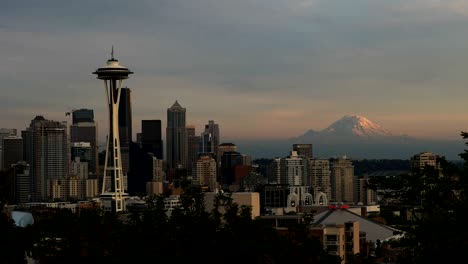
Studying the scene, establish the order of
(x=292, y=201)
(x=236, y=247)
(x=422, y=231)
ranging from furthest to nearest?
(x=292, y=201)
(x=236, y=247)
(x=422, y=231)

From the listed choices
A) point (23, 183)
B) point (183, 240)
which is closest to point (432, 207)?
point (183, 240)

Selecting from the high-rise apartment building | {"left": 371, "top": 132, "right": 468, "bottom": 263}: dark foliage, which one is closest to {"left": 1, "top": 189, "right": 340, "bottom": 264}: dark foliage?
{"left": 371, "top": 132, "right": 468, "bottom": 263}: dark foliage

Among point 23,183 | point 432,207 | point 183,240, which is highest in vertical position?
point 432,207

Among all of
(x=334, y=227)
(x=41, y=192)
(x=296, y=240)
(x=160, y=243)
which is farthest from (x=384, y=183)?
→ (x=41, y=192)

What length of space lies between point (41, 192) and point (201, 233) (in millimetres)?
179496

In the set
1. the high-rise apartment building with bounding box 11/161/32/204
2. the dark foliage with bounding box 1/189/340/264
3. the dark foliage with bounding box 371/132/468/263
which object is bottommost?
the high-rise apartment building with bounding box 11/161/32/204

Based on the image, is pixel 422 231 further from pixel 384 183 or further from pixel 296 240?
pixel 296 240

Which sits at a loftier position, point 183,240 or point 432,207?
point 432,207

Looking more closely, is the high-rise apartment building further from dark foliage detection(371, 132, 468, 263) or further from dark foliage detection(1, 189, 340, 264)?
dark foliage detection(371, 132, 468, 263)

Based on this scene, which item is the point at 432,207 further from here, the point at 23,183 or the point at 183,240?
the point at 23,183

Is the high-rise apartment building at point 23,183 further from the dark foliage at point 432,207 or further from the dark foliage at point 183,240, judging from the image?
the dark foliage at point 432,207

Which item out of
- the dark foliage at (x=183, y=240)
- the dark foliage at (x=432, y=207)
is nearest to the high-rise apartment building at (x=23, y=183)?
the dark foliage at (x=183, y=240)

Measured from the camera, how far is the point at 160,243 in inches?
853

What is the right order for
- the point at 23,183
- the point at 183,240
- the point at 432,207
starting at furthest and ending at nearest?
the point at 23,183, the point at 183,240, the point at 432,207
